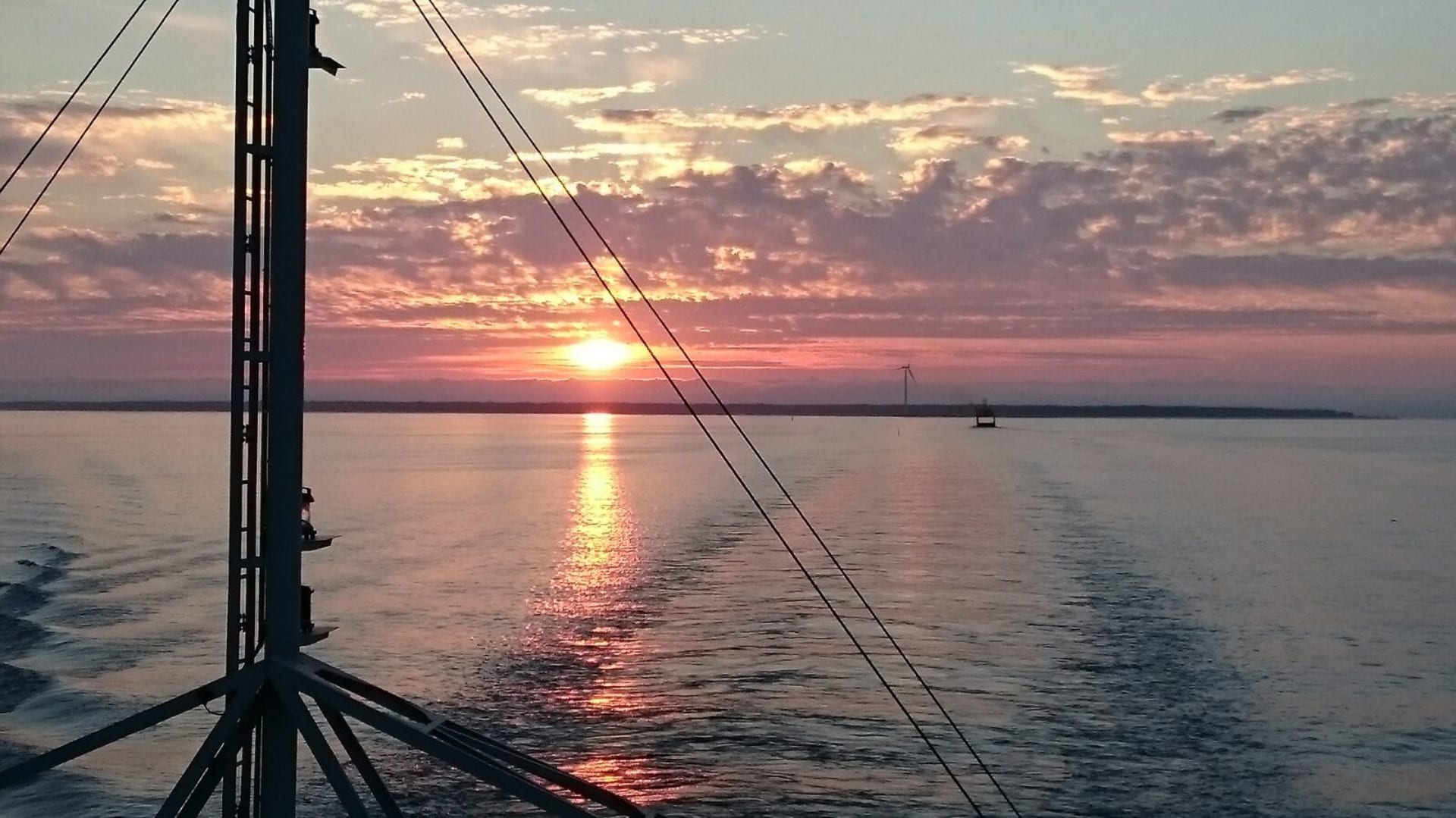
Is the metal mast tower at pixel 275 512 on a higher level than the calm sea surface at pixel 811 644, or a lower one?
higher

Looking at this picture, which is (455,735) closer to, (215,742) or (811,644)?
(215,742)

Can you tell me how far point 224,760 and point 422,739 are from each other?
3.90 feet

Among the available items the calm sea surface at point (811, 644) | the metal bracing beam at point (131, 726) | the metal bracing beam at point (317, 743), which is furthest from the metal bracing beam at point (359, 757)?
the calm sea surface at point (811, 644)

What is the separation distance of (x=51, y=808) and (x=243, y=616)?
9.80m

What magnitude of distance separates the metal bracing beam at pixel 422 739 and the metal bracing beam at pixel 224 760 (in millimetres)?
398

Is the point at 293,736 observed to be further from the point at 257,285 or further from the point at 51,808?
the point at 51,808

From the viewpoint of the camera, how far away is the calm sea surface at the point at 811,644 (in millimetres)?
17453

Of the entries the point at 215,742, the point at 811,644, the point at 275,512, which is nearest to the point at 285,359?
the point at 275,512

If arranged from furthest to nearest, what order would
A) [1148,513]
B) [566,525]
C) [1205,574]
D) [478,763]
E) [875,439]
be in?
[875,439], [1148,513], [566,525], [1205,574], [478,763]

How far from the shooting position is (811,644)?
26.2 meters

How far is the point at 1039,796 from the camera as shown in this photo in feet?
54.3

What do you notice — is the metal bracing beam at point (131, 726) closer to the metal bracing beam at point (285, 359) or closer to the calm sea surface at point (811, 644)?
the metal bracing beam at point (285, 359)

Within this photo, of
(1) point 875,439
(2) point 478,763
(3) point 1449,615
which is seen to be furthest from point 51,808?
(1) point 875,439

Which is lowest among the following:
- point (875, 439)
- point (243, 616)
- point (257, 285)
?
point (875, 439)
